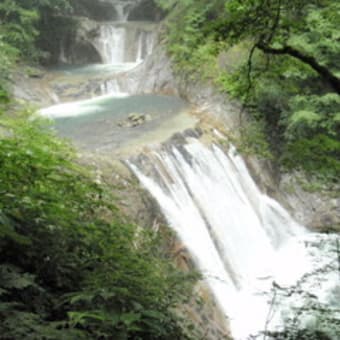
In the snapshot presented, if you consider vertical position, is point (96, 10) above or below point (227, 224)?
above

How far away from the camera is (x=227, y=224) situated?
8.86 m

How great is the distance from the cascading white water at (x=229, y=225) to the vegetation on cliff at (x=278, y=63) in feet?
5.58

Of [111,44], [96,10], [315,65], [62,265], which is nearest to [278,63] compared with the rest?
[315,65]

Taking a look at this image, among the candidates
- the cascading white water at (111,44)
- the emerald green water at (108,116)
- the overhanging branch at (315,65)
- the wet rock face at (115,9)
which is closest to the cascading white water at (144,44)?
the cascading white water at (111,44)

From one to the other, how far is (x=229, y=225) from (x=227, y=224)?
0.19 feet

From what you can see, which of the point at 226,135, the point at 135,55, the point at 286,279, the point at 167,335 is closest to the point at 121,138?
the point at 226,135

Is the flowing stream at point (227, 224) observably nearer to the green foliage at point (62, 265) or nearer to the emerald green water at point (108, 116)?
the emerald green water at point (108, 116)

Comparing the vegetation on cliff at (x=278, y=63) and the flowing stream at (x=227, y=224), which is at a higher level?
the vegetation on cliff at (x=278, y=63)

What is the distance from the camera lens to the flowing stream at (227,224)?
7.14 metres

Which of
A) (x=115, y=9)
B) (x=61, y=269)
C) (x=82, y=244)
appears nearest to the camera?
(x=61, y=269)

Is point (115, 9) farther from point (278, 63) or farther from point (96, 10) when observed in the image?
point (278, 63)

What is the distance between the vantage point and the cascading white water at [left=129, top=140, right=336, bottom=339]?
24.1 ft

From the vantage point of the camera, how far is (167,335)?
267 centimetres

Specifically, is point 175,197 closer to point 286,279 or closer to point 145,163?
point 145,163
